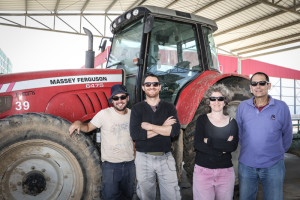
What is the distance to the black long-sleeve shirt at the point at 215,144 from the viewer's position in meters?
1.83

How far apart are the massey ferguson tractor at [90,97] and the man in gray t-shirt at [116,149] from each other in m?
0.23

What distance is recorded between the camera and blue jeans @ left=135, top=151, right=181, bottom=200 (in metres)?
1.99

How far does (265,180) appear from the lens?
195 centimetres

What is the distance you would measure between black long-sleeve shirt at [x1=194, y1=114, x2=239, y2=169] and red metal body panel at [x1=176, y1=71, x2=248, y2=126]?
738 mm

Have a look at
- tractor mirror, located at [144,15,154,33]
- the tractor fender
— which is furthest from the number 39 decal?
tractor mirror, located at [144,15,154,33]

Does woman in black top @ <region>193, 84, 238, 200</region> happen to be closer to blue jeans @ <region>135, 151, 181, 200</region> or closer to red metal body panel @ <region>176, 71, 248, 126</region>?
blue jeans @ <region>135, 151, 181, 200</region>

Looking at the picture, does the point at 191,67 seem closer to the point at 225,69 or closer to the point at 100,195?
the point at 100,195

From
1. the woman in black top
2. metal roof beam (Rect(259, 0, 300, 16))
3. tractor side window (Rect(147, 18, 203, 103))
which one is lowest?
the woman in black top

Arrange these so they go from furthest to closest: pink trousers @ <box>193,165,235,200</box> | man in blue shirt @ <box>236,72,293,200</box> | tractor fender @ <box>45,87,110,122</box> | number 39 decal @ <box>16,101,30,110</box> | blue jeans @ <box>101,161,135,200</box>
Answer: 1. tractor fender @ <box>45,87,110,122</box>
2. number 39 decal @ <box>16,101,30,110</box>
3. blue jeans @ <box>101,161,135,200</box>
4. man in blue shirt @ <box>236,72,293,200</box>
5. pink trousers @ <box>193,165,235,200</box>

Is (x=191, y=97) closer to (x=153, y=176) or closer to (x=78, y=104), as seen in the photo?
(x=153, y=176)

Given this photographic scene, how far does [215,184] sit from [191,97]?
1.20 metres

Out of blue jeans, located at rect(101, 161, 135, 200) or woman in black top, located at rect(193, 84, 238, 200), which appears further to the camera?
blue jeans, located at rect(101, 161, 135, 200)

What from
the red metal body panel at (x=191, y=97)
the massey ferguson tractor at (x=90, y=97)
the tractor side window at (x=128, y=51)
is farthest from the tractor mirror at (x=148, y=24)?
the red metal body panel at (x=191, y=97)

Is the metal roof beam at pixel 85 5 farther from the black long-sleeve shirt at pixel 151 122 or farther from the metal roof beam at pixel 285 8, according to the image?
the black long-sleeve shirt at pixel 151 122
